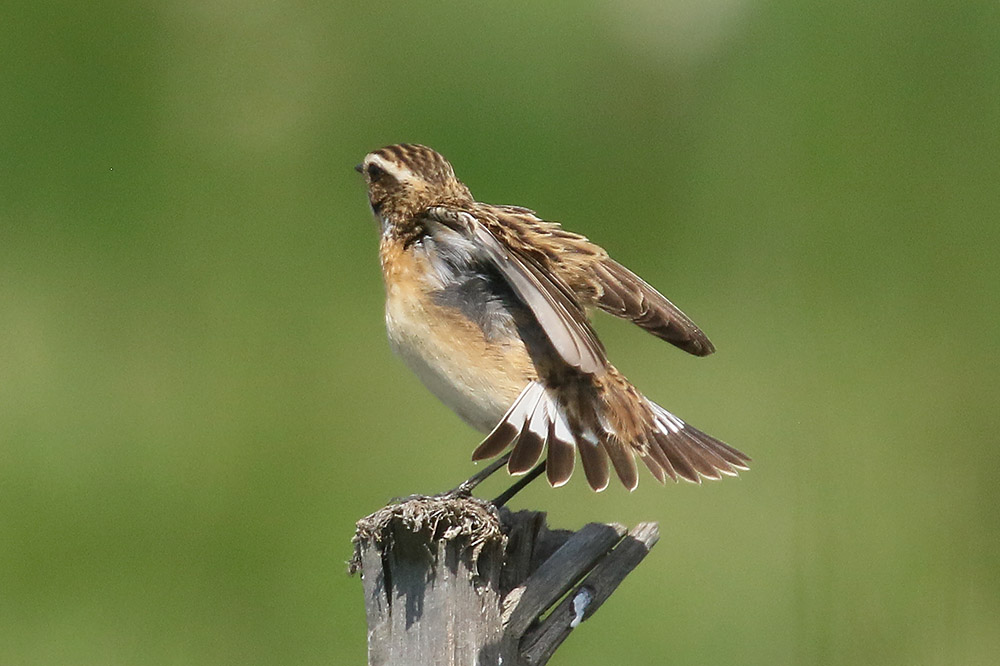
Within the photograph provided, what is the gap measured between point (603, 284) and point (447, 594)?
1.57 meters

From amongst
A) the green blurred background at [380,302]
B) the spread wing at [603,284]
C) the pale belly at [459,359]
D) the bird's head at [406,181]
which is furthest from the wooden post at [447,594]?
the green blurred background at [380,302]

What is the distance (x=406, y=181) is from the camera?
5.32 metres

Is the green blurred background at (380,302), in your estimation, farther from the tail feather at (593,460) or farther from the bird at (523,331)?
the tail feather at (593,460)

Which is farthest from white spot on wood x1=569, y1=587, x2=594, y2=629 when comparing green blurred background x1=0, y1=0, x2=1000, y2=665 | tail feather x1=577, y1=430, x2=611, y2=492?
green blurred background x1=0, y1=0, x2=1000, y2=665

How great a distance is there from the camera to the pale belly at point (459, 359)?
4801mm

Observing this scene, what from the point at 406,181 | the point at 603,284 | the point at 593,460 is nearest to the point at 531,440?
the point at 593,460

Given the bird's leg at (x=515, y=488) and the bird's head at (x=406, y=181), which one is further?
the bird's head at (x=406, y=181)

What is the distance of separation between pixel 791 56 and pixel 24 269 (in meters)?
6.18

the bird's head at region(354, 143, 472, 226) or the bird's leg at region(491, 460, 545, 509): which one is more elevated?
the bird's head at region(354, 143, 472, 226)

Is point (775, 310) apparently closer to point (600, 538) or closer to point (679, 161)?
point (679, 161)

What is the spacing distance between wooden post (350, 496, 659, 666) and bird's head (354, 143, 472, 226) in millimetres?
1537

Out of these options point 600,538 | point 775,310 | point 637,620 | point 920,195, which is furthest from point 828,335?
point 600,538

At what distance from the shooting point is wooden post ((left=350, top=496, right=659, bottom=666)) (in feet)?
12.5

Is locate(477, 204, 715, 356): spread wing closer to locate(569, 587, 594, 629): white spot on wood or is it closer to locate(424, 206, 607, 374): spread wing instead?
locate(424, 206, 607, 374): spread wing
